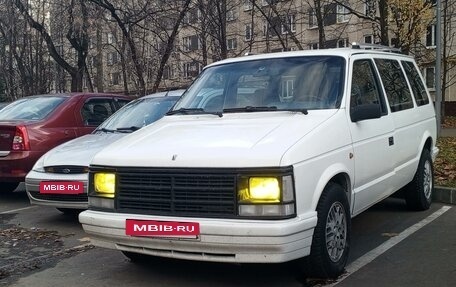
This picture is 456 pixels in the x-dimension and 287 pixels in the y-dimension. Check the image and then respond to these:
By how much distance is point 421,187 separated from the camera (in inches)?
272

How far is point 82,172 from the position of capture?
6.79m

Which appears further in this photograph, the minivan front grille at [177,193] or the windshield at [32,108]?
the windshield at [32,108]

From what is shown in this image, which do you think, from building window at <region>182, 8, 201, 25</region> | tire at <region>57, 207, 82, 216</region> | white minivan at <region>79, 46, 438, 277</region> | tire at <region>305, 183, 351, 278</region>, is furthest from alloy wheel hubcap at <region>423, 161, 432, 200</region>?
building window at <region>182, 8, 201, 25</region>

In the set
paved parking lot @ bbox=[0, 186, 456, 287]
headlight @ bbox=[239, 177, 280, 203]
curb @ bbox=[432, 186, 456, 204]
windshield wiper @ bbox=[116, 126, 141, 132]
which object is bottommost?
paved parking lot @ bbox=[0, 186, 456, 287]

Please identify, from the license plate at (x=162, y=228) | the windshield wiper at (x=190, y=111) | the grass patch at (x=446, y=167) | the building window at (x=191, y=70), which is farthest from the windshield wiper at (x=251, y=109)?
the building window at (x=191, y=70)

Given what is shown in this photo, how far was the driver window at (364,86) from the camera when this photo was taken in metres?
5.27

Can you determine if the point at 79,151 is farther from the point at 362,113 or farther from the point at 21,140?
the point at 362,113

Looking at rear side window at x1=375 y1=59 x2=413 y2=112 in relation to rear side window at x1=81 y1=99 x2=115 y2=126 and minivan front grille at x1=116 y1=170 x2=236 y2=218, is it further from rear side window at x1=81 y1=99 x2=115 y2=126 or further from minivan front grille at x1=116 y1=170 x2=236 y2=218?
rear side window at x1=81 y1=99 x2=115 y2=126

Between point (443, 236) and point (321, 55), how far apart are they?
231 cm

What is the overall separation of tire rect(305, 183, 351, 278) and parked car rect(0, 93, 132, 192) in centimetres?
525

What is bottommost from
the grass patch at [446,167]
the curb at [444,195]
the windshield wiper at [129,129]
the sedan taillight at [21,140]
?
the curb at [444,195]

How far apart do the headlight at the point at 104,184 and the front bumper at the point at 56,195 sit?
7.09ft

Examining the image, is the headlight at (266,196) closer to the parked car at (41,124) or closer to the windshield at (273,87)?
the windshield at (273,87)

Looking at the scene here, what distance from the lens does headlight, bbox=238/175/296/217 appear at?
393 cm
